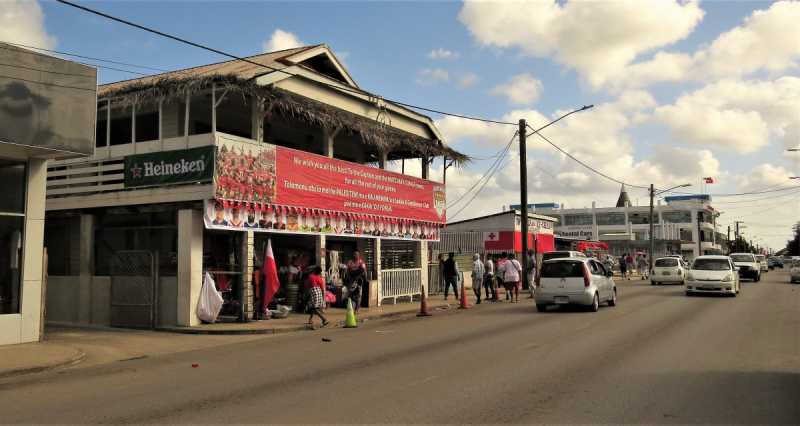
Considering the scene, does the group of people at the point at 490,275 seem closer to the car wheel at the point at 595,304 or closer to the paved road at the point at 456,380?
the car wheel at the point at 595,304

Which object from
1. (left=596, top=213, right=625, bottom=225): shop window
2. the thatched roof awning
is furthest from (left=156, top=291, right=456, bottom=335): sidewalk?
(left=596, top=213, right=625, bottom=225): shop window

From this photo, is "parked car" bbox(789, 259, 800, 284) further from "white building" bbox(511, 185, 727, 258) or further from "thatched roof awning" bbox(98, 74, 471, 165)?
"white building" bbox(511, 185, 727, 258)

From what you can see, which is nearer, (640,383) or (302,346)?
(640,383)

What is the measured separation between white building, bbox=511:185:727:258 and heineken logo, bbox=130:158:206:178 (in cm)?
8377

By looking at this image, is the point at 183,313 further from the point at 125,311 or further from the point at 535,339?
the point at 535,339

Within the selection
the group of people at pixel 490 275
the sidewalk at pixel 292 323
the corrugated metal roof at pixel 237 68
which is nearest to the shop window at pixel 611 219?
the group of people at pixel 490 275

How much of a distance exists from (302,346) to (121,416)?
564 cm

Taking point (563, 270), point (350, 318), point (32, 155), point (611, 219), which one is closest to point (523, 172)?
point (563, 270)

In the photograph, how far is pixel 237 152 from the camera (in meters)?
16.0

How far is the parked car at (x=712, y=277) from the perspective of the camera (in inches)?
900

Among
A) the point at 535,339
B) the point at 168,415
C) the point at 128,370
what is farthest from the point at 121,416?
the point at 535,339

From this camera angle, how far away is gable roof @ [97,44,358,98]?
1841cm

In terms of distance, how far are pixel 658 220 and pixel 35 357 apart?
102175 millimetres

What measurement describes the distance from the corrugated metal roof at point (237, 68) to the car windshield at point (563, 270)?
31.5 feet
